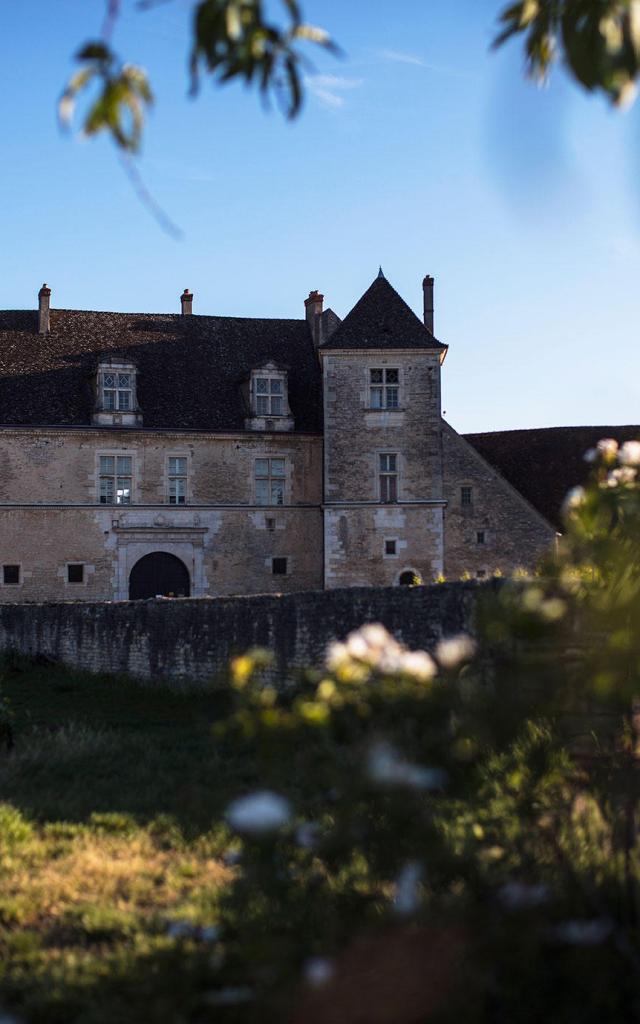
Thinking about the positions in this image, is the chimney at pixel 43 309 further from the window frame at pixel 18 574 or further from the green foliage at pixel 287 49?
the green foliage at pixel 287 49

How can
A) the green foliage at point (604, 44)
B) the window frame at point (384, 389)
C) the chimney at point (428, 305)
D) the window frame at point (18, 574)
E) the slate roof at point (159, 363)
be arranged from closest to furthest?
the green foliage at point (604, 44) < the window frame at point (18, 574) < the window frame at point (384, 389) < the slate roof at point (159, 363) < the chimney at point (428, 305)

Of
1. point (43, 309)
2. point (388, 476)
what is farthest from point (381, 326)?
point (43, 309)

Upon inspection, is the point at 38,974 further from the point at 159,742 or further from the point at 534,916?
the point at 159,742

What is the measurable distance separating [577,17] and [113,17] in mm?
926

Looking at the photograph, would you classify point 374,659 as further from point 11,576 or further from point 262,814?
point 11,576

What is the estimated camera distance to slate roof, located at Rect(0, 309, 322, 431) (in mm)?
28641

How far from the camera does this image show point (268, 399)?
2931 centimetres

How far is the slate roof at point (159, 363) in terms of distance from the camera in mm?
28641

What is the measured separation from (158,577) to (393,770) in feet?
84.9

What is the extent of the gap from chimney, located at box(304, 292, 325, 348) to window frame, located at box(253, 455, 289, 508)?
169 inches

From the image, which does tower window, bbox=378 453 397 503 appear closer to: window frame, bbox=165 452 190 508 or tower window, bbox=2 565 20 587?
window frame, bbox=165 452 190 508

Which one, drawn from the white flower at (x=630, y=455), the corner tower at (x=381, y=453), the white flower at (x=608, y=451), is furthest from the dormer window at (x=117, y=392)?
the white flower at (x=630, y=455)

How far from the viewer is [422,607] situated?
405 inches

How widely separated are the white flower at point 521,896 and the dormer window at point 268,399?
2603cm
